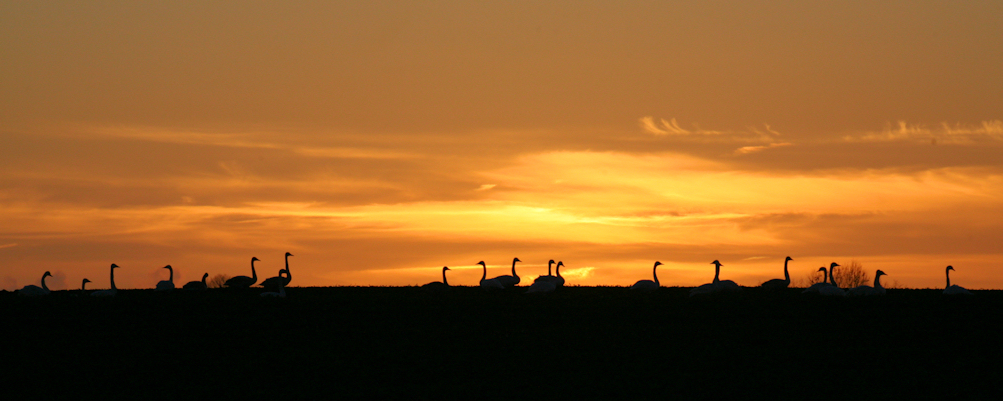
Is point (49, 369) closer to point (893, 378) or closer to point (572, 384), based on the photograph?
point (572, 384)

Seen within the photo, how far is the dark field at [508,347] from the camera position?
24.7 metres

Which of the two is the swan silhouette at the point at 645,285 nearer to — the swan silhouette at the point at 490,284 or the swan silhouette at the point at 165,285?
the swan silhouette at the point at 490,284

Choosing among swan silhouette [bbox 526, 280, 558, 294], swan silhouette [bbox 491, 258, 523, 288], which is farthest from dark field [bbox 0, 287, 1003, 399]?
swan silhouette [bbox 491, 258, 523, 288]

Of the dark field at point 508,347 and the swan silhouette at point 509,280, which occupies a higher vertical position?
the swan silhouette at point 509,280

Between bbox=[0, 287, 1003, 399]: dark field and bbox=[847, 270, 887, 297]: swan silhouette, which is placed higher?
bbox=[847, 270, 887, 297]: swan silhouette

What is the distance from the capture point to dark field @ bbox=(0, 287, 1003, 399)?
2473 cm

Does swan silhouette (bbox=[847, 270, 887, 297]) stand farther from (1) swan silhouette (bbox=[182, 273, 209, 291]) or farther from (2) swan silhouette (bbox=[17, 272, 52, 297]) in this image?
(2) swan silhouette (bbox=[17, 272, 52, 297])

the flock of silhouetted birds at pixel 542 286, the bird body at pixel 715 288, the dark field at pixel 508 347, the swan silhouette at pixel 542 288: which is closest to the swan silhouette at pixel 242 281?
the flock of silhouetted birds at pixel 542 286

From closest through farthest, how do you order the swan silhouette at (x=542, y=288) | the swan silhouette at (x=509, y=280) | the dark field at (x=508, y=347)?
the dark field at (x=508, y=347) → the swan silhouette at (x=542, y=288) → the swan silhouette at (x=509, y=280)

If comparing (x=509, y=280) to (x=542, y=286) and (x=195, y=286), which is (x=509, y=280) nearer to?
(x=542, y=286)

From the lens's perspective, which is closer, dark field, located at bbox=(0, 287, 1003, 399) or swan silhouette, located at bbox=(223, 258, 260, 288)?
dark field, located at bbox=(0, 287, 1003, 399)

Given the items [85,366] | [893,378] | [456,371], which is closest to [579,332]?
[456,371]

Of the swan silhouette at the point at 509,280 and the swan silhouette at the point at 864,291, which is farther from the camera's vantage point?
the swan silhouette at the point at 509,280

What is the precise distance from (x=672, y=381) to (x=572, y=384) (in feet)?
8.29
